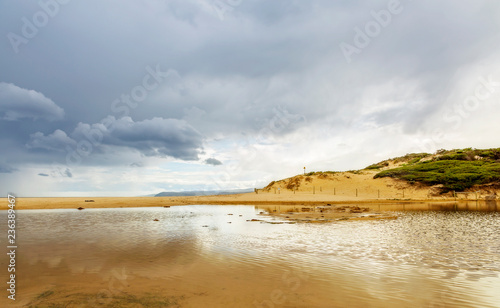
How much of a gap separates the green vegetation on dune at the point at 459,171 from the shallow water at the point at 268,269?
57.8m

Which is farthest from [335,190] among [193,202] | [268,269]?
[268,269]

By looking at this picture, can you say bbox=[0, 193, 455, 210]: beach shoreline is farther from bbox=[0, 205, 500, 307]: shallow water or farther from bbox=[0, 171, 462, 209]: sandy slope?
bbox=[0, 205, 500, 307]: shallow water

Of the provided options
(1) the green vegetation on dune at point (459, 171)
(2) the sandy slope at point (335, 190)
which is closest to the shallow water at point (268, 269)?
(2) the sandy slope at point (335, 190)

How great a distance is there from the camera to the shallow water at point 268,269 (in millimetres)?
6598

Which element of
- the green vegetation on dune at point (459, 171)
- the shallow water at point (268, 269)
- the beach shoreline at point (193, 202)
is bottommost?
the beach shoreline at point (193, 202)

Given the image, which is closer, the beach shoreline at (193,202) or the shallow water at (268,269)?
the shallow water at (268,269)

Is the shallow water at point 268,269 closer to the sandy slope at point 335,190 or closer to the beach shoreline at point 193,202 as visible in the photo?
the beach shoreline at point 193,202

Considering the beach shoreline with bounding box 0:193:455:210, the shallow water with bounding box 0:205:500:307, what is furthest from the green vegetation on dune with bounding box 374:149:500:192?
the shallow water with bounding box 0:205:500:307

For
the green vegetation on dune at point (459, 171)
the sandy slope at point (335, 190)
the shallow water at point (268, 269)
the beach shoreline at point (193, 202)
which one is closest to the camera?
the shallow water at point (268, 269)

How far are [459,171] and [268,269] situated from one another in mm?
77626

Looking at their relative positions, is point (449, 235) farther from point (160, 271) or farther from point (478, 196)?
point (478, 196)

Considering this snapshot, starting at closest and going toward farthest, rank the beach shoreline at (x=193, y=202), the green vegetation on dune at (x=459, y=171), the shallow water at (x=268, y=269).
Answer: the shallow water at (x=268, y=269) → the beach shoreline at (x=193, y=202) → the green vegetation on dune at (x=459, y=171)

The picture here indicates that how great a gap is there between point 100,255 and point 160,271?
4.00 metres

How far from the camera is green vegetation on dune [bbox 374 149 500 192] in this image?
61219 mm
